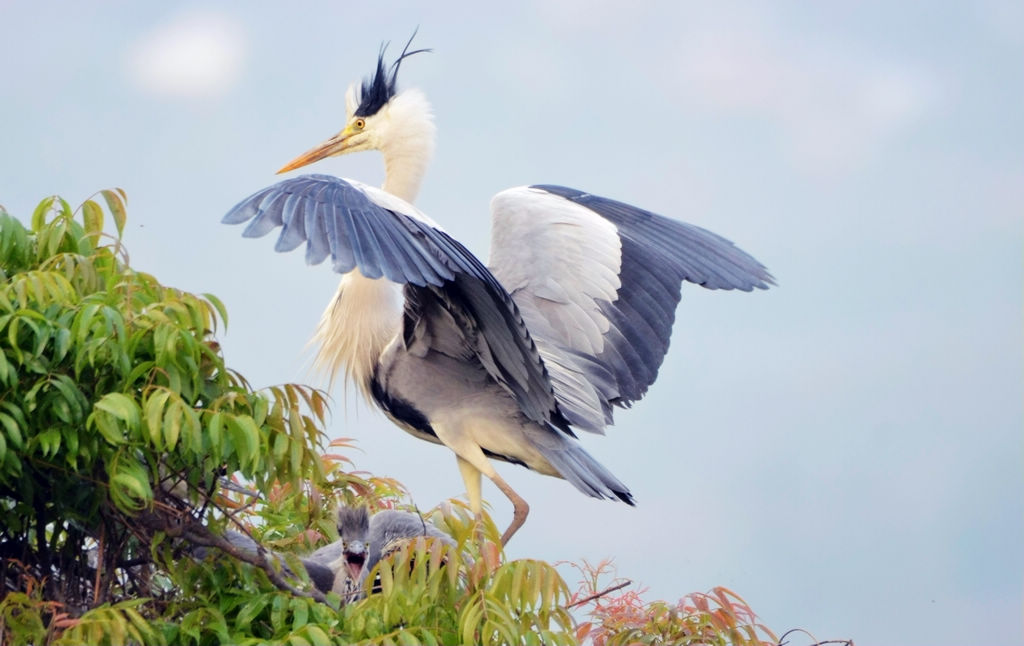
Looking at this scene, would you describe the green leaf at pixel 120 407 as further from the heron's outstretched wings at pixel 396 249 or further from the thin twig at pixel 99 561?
the heron's outstretched wings at pixel 396 249

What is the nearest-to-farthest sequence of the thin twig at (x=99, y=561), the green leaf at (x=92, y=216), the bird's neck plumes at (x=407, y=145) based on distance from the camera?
1. the thin twig at (x=99, y=561)
2. the green leaf at (x=92, y=216)
3. the bird's neck plumes at (x=407, y=145)

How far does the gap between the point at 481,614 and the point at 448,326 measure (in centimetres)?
174

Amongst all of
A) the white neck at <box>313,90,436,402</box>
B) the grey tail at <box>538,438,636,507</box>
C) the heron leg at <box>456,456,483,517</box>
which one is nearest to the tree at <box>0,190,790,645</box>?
the grey tail at <box>538,438,636,507</box>

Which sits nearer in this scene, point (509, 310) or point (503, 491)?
point (509, 310)

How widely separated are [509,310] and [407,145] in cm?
182

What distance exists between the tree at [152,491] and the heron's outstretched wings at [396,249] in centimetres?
43

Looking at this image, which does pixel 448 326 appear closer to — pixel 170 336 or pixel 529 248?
pixel 529 248

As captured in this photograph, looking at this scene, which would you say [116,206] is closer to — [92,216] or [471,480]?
[92,216]

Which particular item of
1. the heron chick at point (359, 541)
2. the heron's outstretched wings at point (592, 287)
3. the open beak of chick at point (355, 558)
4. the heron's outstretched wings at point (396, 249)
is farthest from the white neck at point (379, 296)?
the open beak of chick at point (355, 558)

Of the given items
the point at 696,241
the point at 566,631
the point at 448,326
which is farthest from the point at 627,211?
the point at 566,631

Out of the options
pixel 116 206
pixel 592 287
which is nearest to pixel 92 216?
pixel 116 206

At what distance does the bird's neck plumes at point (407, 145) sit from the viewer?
19.2ft

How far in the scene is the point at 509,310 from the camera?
4.23m

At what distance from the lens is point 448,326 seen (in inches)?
186
